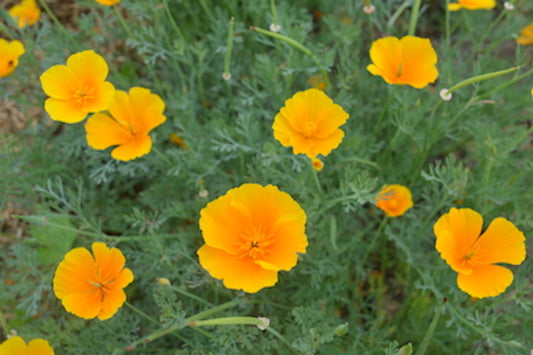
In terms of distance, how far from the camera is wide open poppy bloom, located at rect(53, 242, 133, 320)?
1402 millimetres

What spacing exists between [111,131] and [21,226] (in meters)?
1.07

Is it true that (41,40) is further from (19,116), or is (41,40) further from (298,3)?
(298,3)

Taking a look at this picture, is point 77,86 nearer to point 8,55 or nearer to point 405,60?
point 8,55

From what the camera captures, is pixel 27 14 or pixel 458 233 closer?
pixel 458 233

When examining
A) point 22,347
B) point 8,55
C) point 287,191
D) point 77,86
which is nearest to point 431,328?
point 287,191

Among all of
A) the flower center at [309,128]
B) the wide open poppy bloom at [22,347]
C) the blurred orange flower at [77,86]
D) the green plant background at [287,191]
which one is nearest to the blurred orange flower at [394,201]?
the green plant background at [287,191]

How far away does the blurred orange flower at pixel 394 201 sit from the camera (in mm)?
1668

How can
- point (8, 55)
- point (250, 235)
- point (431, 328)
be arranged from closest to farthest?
1. point (431, 328)
2. point (250, 235)
3. point (8, 55)

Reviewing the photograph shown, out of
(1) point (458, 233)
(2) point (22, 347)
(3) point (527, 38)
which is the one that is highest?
(3) point (527, 38)

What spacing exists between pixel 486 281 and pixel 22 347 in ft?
4.65

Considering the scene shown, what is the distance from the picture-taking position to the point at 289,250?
1.34 meters

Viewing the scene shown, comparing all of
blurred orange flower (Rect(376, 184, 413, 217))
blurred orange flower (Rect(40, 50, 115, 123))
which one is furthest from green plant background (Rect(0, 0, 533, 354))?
blurred orange flower (Rect(40, 50, 115, 123))

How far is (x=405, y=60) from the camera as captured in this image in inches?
65.6

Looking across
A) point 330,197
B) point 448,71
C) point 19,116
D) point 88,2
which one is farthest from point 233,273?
point 19,116
